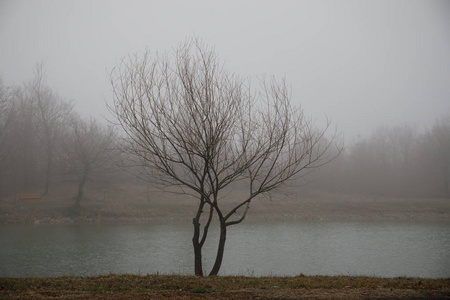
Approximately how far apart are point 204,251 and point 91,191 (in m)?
26.2

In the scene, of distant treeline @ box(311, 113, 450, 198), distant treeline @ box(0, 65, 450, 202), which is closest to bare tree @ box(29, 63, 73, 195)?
distant treeline @ box(0, 65, 450, 202)

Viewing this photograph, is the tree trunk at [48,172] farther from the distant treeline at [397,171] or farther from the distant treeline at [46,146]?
the distant treeline at [397,171]

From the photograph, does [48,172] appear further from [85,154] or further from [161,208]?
[161,208]

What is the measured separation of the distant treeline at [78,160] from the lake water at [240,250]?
6.00m

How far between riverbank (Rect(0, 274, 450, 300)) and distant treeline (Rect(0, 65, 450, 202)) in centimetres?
1563

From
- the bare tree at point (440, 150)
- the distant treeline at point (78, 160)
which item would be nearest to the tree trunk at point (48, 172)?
the distant treeline at point (78, 160)

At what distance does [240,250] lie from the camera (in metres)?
20.2

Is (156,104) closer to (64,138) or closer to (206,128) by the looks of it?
(206,128)

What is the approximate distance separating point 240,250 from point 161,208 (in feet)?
62.0

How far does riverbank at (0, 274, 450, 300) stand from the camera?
724 centimetres

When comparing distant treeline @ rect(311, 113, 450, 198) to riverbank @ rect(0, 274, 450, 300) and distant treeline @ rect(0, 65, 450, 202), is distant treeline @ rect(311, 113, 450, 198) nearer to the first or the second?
distant treeline @ rect(0, 65, 450, 202)

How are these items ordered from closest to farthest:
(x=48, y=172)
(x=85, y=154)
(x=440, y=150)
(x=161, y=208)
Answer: (x=85, y=154) → (x=161, y=208) → (x=48, y=172) → (x=440, y=150)

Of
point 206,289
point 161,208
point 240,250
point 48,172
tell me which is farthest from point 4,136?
point 206,289

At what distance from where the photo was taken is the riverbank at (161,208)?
32.7 meters
